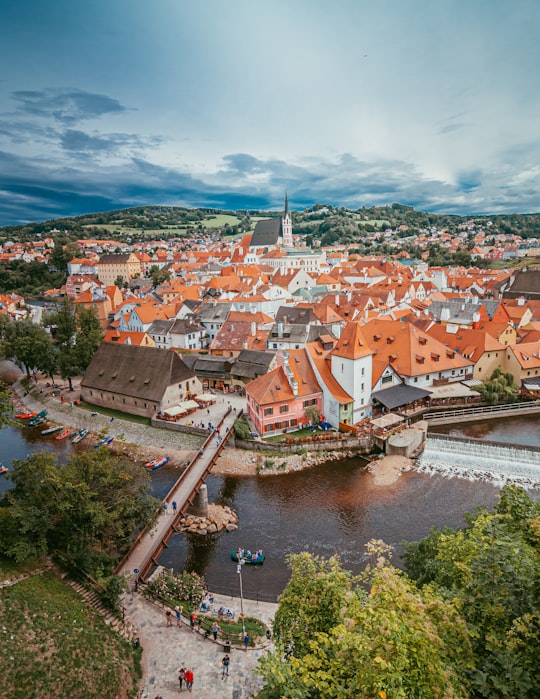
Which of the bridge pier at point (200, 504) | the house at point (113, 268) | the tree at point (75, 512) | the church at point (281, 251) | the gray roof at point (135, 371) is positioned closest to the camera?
the tree at point (75, 512)

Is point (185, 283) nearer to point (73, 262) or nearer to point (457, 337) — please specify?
point (73, 262)

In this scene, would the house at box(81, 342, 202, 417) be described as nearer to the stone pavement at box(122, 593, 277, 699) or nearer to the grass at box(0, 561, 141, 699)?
the stone pavement at box(122, 593, 277, 699)

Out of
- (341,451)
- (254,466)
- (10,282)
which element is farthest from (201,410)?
(10,282)

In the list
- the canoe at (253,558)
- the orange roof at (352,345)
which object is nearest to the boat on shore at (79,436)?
the canoe at (253,558)

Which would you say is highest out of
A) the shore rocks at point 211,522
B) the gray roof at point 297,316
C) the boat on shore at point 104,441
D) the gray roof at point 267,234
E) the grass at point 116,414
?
the gray roof at point 267,234

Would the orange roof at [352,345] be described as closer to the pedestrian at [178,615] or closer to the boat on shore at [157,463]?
the boat on shore at [157,463]

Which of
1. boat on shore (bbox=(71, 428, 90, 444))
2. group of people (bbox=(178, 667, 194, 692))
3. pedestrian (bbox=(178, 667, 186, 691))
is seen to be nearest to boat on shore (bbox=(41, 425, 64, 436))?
boat on shore (bbox=(71, 428, 90, 444))

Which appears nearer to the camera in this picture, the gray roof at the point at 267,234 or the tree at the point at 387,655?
the tree at the point at 387,655
